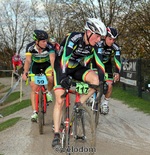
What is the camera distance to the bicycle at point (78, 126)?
5.05 metres

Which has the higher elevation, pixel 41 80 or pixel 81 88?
pixel 81 88

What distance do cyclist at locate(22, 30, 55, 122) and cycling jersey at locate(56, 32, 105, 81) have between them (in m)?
1.32

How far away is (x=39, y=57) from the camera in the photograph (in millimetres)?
7547

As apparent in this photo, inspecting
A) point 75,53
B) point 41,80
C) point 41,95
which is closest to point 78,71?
point 75,53

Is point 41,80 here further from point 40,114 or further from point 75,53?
point 75,53

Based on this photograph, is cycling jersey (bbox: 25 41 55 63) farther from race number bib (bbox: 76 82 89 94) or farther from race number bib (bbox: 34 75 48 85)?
race number bib (bbox: 76 82 89 94)

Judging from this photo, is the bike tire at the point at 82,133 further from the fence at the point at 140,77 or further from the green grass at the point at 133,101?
the fence at the point at 140,77

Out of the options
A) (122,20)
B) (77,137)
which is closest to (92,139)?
(77,137)

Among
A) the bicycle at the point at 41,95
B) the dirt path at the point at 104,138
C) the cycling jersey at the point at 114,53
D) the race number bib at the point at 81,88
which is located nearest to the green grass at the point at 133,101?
the dirt path at the point at 104,138

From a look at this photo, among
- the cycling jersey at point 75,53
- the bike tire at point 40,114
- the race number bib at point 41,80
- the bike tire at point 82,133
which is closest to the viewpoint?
the bike tire at point 82,133

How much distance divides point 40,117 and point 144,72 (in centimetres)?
786

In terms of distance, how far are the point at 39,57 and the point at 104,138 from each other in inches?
87.5

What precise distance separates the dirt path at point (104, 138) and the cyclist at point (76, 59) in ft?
3.28

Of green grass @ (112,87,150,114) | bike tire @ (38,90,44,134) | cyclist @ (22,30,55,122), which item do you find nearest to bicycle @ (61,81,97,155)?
bike tire @ (38,90,44,134)
